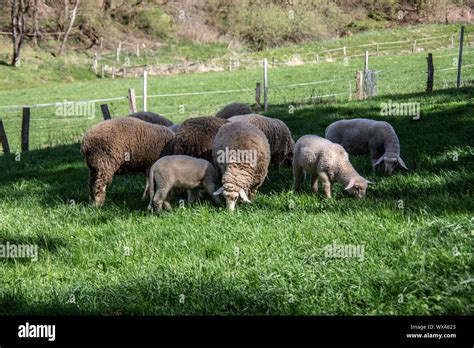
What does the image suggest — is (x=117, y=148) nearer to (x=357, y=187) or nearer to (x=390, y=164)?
(x=357, y=187)

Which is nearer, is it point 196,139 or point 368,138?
point 196,139

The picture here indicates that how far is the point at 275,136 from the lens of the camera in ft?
32.8

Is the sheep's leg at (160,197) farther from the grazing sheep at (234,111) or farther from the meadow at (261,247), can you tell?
the grazing sheep at (234,111)

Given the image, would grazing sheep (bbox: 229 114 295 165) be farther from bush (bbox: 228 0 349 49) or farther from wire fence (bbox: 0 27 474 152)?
bush (bbox: 228 0 349 49)

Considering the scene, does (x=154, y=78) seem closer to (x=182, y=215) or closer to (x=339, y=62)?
(x=339, y=62)

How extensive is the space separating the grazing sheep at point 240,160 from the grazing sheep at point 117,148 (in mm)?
1279

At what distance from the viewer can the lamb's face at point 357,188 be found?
7492 mm

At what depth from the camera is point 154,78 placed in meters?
39.1

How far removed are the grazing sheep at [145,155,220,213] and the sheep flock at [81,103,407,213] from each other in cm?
1

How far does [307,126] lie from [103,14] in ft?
159

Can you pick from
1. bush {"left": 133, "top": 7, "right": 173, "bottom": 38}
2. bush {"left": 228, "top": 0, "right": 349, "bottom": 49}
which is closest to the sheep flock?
bush {"left": 228, "top": 0, "right": 349, "bottom": 49}

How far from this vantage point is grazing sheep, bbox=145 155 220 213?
25.5 feet

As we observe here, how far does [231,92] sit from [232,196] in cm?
2181

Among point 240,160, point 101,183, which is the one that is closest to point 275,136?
point 240,160
